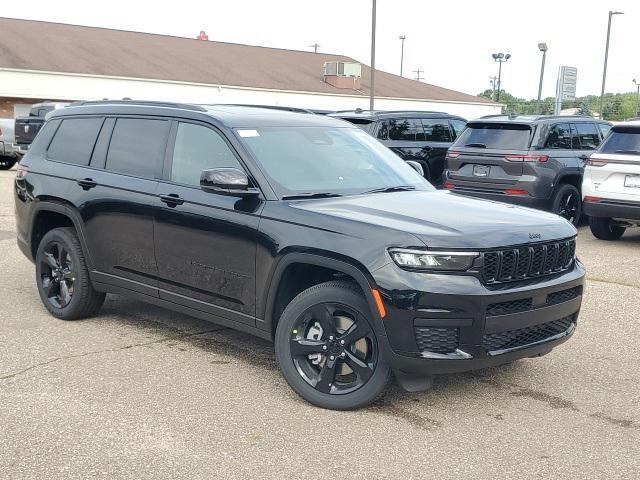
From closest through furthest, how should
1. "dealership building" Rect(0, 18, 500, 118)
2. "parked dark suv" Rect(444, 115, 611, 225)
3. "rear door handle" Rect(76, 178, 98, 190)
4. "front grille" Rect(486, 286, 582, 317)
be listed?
"front grille" Rect(486, 286, 582, 317), "rear door handle" Rect(76, 178, 98, 190), "parked dark suv" Rect(444, 115, 611, 225), "dealership building" Rect(0, 18, 500, 118)

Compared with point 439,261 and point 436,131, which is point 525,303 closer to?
point 439,261

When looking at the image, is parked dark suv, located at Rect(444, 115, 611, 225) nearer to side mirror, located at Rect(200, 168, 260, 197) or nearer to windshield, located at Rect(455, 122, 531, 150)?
windshield, located at Rect(455, 122, 531, 150)

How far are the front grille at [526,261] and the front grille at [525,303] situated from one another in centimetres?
13

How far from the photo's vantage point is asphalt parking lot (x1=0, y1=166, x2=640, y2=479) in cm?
402

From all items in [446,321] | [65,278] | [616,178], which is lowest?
[65,278]

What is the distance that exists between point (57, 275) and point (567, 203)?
836cm

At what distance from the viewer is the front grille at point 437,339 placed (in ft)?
14.5

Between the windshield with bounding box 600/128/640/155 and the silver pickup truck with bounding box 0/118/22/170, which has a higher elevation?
the windshield with bounding box 600/128/640/155

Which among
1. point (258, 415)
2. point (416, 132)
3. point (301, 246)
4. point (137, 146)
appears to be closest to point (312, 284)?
point (301, 246)

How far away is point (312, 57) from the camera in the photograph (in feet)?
175

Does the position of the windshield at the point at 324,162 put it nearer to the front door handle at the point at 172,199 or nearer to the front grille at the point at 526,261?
the front door handle at the point at 172,199

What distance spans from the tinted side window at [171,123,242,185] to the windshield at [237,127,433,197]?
0.61 ft

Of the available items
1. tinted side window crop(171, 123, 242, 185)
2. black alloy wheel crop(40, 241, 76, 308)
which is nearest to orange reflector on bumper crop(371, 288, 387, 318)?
tinted side window crop(171, 123, 242, 185)

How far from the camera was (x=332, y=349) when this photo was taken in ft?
15.6
